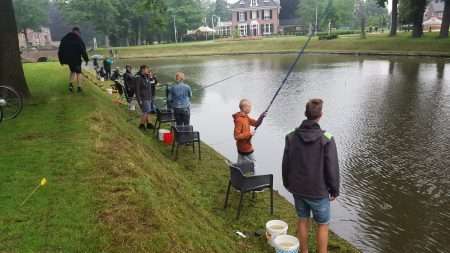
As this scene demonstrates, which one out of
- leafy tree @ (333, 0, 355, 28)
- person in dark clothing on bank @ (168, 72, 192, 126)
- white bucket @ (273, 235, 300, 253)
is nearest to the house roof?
leafy tree @ (333, 0, 355, 28)

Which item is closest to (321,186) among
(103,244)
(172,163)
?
(103,244)

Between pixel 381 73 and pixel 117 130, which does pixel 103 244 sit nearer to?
pixel 117 130

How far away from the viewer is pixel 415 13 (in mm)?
48875

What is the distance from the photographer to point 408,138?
12.4 metres

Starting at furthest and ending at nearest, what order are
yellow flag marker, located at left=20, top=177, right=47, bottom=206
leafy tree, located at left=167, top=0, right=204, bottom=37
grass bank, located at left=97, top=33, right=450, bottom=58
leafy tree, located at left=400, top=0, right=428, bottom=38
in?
leafy tree, located at left=167, top=0, right=204, bottom=37 → leafy tree, located at left=400, top=0, right=428, bottom=38 → grass bank, located at left=97, top=33, right=450, bottom=58 → yellow flag marker, located at left=20, top=177, right=47, bottom=206

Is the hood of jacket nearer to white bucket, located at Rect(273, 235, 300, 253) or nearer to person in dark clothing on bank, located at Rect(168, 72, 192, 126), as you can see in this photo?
white bucket, located at Rect(273, 235, 300, 253)

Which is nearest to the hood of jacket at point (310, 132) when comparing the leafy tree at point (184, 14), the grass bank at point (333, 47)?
the grass bank at point (333, 47)

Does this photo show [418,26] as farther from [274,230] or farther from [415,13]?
[274,230]

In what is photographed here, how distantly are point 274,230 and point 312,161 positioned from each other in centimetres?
155

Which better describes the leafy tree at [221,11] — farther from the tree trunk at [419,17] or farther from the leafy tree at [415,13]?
the tree trunk at [419,17]

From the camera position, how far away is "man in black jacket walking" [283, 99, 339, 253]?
482 cm

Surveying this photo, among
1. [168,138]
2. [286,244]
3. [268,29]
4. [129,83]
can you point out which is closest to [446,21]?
[129,83]

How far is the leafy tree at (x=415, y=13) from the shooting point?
1902 inches

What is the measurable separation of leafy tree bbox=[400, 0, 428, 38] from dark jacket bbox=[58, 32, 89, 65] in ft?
151
